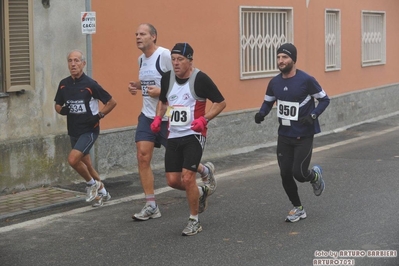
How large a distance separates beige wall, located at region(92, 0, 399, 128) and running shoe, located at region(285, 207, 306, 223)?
402 centimetres

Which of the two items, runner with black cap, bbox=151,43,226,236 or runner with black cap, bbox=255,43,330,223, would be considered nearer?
runner with black cap, bbox=151,43,226,236

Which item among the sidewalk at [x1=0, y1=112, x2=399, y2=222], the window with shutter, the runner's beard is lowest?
the sidewalk at [x1=0, y1=112, x2=399, y2=222]

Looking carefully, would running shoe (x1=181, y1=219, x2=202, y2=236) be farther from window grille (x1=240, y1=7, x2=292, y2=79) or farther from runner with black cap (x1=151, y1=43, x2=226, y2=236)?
window grille (x1=240, y1=7, x2=292, y2=79)

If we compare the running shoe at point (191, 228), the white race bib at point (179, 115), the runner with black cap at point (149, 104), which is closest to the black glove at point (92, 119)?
the runner with black cap at point (149, 104)

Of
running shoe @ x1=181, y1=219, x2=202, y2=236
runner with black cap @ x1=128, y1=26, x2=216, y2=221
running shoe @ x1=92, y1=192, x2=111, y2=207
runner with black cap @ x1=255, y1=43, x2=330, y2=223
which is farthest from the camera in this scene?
running shoe @ x1=92, y1=192, x2=111, y2=207

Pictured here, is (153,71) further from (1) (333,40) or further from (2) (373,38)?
(2) (373,38)

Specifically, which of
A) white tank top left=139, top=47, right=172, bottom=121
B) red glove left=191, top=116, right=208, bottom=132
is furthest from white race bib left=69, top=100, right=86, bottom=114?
red glove left=191, top=116, right=208, bottom=132

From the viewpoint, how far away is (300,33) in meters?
16.6

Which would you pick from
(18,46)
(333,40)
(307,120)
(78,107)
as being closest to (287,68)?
(307,120)

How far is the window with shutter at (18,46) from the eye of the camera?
10484mm

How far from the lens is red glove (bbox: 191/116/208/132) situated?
796 centimetres

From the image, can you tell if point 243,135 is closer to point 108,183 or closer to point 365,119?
point 108,183

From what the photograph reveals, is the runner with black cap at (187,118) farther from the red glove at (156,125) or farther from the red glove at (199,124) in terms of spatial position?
the red glove at (156,125)

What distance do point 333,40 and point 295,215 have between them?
34.0 ft
